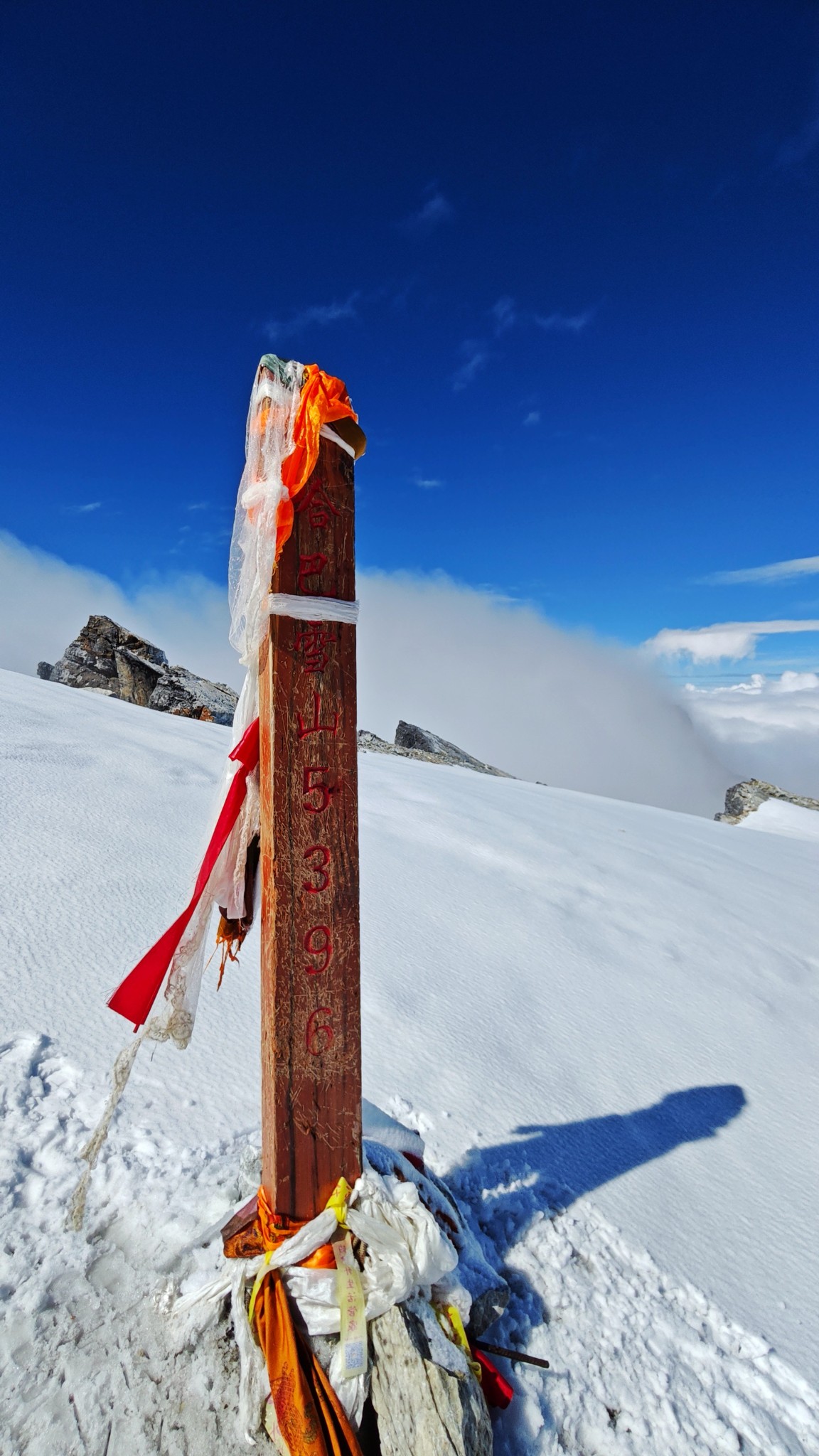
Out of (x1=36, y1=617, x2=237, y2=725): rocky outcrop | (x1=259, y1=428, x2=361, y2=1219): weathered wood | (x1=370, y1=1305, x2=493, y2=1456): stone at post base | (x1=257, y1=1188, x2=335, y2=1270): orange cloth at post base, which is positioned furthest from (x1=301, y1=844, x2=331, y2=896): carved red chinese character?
(x1=36, y1=617, x2=237, y2=725): rocky outcrop

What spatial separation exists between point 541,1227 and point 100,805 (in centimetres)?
321

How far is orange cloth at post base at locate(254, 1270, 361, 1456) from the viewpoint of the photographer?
1.36m

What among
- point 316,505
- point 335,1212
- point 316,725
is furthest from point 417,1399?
point 316,505

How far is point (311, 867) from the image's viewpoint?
164cm

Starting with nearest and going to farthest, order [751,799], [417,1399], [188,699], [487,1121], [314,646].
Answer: [417,1399] < [314,646] < [487,1121] < [188,699] < [751,799]

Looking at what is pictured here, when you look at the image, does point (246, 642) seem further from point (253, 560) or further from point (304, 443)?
point (304, 443)

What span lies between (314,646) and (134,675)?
11.6 meters

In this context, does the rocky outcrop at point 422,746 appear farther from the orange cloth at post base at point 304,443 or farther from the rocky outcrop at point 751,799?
the orange cloth at post base at point 304,443

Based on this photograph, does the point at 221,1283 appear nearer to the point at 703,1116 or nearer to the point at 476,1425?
the point at 476,1425

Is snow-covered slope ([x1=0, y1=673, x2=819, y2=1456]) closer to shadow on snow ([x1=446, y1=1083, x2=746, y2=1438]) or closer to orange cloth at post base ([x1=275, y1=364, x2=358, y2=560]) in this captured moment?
shadow on snow ([x1=446, y1=1083, x2=746, y2=1438])

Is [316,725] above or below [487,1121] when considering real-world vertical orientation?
above

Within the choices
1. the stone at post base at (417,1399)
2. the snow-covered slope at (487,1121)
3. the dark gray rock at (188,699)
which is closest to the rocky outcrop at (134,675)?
the dark gray rock at (188,699)

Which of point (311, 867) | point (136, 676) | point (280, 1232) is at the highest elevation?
point (136, 676)

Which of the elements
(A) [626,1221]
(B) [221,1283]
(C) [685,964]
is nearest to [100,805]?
(B) [221,1283]
